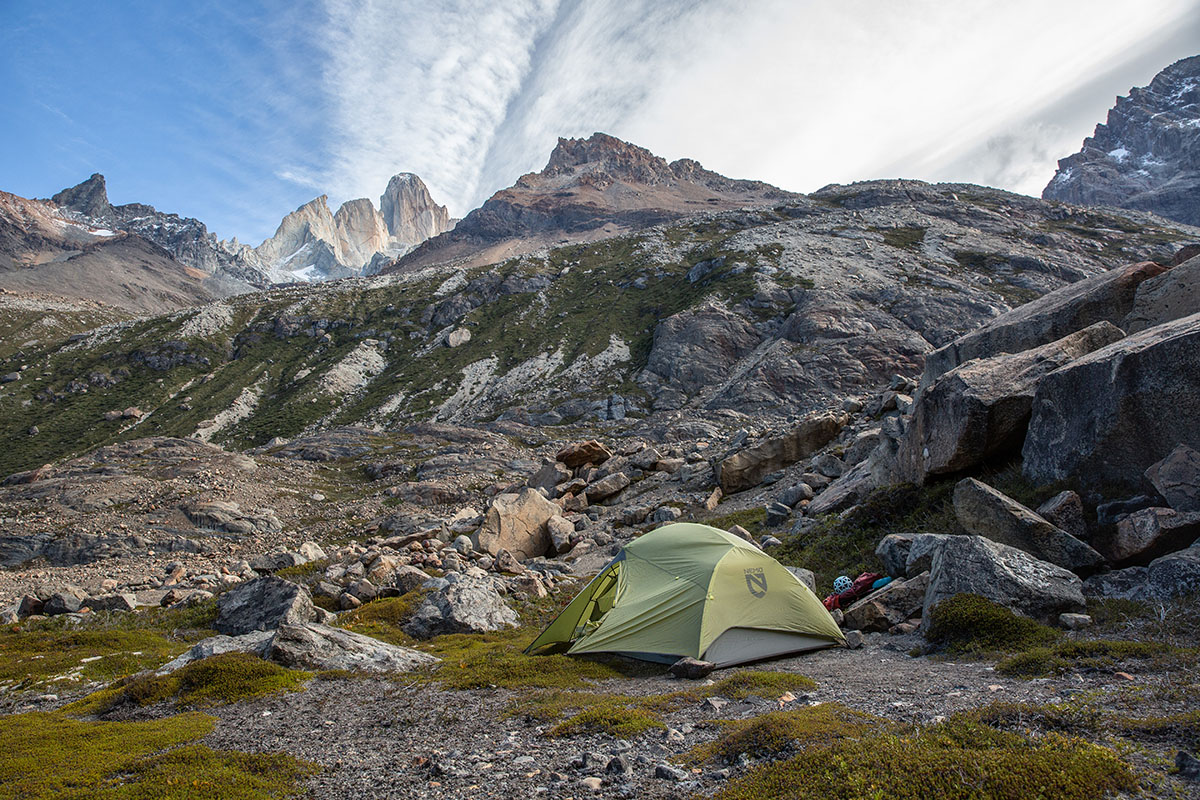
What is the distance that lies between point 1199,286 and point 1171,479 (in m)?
9.07

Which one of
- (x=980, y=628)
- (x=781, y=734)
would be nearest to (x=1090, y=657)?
(x=980, y=628)

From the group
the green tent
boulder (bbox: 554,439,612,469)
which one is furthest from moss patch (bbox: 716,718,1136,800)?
boulder (bbox: 554,439,612,469)

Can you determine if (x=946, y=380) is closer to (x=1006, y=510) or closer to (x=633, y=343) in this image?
(x=1006, y=510)

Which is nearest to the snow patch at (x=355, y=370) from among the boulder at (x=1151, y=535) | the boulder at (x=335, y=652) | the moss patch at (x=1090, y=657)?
the boulder at (x=335, y=652)

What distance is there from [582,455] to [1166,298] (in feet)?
106

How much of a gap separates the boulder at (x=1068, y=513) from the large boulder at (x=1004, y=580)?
62.5 inches

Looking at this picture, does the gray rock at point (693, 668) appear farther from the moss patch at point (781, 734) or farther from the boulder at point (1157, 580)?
the boulder at point (1157, 580)

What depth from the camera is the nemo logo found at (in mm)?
12281

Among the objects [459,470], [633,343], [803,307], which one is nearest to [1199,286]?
[459,470]

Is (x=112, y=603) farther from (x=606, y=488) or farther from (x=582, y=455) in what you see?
(x=582, y=455)

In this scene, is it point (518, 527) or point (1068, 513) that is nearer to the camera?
point (1068, 513)

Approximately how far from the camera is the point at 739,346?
88250 millimetres

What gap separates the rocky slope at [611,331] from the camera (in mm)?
79125

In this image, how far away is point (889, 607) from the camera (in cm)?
1234
